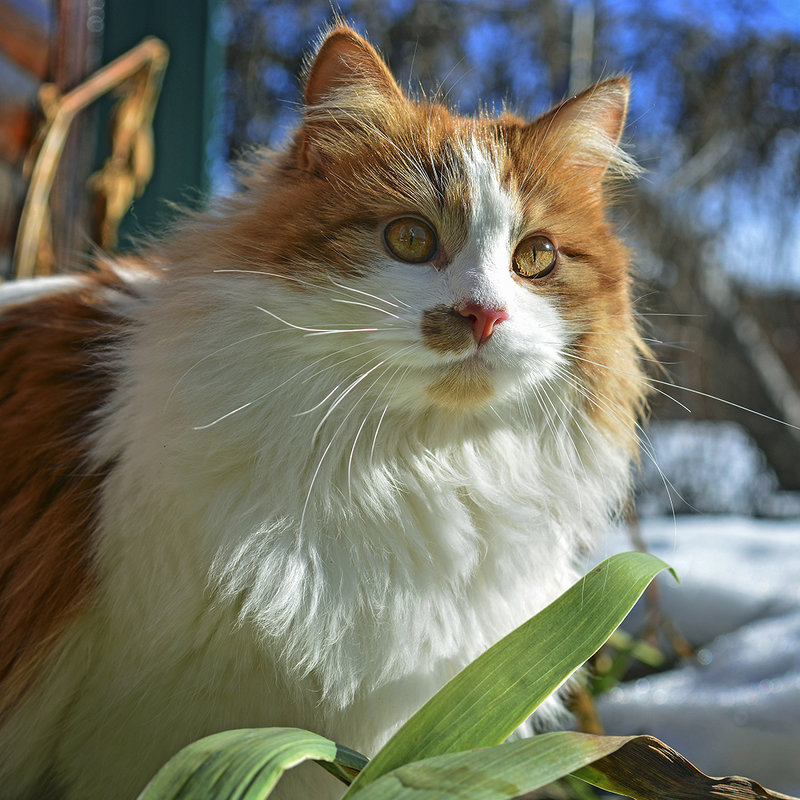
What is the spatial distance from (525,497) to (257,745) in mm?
581

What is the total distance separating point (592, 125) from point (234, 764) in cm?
110

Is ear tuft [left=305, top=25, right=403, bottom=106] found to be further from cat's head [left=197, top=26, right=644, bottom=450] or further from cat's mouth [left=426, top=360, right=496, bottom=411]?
cat's mouth [left=426, top=360, right=496, bottom=411]

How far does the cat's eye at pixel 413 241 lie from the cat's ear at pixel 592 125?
0.96 ft

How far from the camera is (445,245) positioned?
1115 mm

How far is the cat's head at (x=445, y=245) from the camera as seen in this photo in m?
1.07

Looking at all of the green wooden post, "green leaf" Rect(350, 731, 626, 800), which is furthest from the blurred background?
"green leaf" Rect(350, 731, 626, 800)

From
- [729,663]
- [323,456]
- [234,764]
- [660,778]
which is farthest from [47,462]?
[729,663]

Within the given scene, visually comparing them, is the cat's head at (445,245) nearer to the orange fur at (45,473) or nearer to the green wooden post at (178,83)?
the orange fur at (45,473)

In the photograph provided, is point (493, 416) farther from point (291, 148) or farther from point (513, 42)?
point (513, 42)

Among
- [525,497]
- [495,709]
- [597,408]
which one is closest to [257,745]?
[495,709]

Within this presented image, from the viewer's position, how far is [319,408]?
1.15 metres

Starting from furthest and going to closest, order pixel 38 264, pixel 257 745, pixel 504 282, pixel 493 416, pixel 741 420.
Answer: pixel 741 420 → pixel 38 264 → pixel 493 416 → pixel 504 282 → pixel 257 745

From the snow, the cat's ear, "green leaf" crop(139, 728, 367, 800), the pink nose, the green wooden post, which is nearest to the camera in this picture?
"green leaf" crop(139, 728, 367, 800)

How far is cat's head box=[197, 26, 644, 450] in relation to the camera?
107 centimetres
